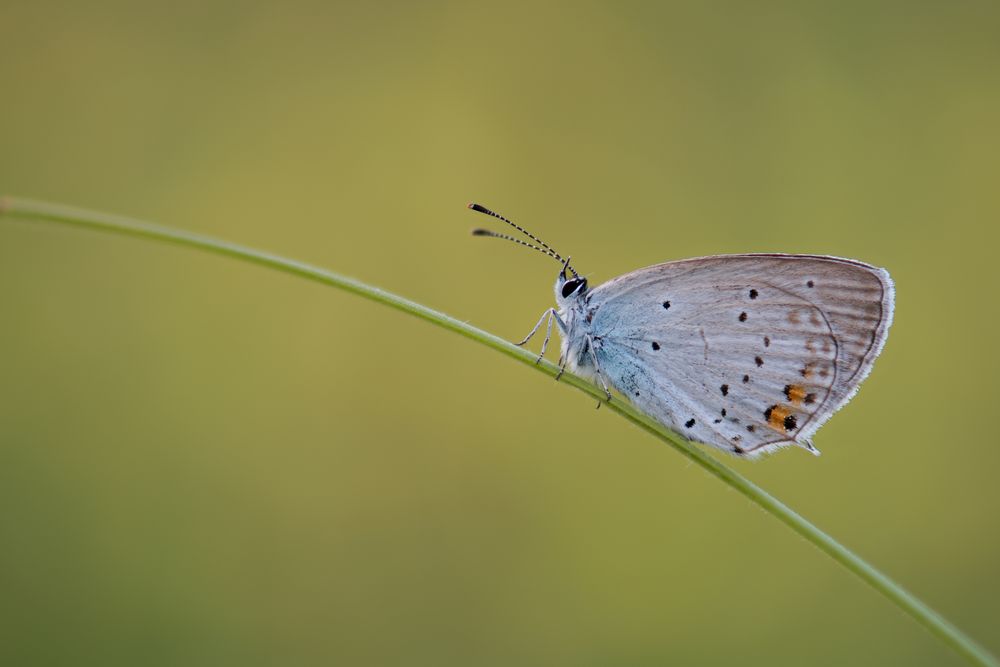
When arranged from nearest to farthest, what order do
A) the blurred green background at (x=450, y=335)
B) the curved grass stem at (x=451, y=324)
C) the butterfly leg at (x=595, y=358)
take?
the curved grass stem at (x=451, y=324) < the butterfly leg at (x=595, y=358) < the blurred green background at (x=450, y=335)

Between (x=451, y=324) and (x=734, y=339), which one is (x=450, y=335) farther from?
(x=451, y=324)

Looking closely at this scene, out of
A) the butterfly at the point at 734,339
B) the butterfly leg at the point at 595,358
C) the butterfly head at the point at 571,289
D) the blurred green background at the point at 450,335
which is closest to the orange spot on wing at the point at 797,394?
the butterfly at the point at 734,339

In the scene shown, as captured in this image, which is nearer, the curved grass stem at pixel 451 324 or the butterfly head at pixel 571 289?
the curved grass stem at pixel 451 324

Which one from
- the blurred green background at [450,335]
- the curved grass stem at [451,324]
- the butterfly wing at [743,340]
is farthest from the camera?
the blurred green background at [450,335]

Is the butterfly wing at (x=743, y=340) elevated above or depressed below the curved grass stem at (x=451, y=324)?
above

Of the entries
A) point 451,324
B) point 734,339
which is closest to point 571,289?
point 734,339

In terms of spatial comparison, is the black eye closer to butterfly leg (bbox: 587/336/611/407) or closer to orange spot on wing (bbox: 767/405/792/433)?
butterfly leg (bbox: 587/336/611/407)

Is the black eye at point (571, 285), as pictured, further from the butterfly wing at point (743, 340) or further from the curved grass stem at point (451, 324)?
the curved grass stem at point (451, 324)
